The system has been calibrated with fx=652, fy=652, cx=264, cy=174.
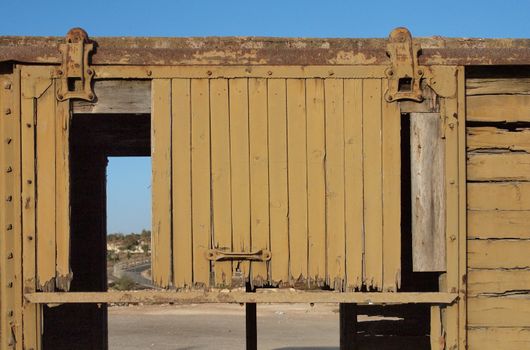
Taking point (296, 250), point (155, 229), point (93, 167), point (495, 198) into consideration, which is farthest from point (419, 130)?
point (93, 167)

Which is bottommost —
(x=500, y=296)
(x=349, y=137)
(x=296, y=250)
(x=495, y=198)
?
(x=500, y=296)

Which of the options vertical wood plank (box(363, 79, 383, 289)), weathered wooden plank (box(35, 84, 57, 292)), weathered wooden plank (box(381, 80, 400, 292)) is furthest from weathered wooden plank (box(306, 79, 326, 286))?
weathered wooden plank (box(35, 84, 57, 292))

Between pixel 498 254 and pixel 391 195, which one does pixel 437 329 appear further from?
pixel 391 195

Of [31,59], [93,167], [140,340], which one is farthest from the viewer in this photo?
[140,340]

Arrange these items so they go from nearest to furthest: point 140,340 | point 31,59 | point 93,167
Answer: point 31,59 < point 93,167 < point 140,340

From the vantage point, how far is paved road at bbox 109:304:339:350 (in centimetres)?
1393

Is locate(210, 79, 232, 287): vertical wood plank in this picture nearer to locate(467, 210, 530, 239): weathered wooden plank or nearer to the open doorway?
locate(467, 210, 530, 239): weathered wooden plank

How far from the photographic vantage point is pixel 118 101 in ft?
14.4

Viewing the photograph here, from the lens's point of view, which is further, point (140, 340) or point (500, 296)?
Result: point (140, 340)

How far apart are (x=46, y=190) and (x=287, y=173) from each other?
5.23 ft

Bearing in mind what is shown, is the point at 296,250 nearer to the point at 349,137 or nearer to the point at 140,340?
the point at 349,137

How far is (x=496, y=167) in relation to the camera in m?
4.42

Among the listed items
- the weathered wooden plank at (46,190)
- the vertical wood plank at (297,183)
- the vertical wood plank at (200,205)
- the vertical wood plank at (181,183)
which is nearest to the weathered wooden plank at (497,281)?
the vertical wood plank at (297,183)

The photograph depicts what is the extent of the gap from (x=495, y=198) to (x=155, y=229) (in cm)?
229
